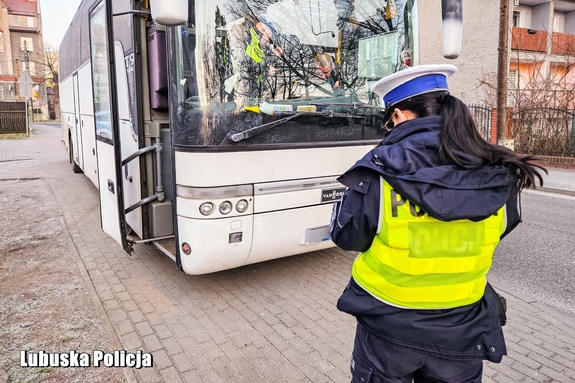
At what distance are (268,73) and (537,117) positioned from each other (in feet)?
45.9

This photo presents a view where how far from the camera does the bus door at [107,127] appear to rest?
3.99 meters

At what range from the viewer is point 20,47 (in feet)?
215

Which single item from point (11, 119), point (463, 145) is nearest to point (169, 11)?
point (463, 145)

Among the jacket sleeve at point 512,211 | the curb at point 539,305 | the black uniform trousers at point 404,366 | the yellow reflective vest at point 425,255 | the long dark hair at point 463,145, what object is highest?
the long dark hair at point 463,145

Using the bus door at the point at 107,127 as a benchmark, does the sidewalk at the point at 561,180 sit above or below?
below

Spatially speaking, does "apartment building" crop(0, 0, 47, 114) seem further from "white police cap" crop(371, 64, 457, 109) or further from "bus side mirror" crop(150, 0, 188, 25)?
"white police cap" crop(371, 64, 457, 109)

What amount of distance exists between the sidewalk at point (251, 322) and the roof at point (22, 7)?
76.3m

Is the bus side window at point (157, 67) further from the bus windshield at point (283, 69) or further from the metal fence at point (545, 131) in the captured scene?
the metal fence at point (545, 131)

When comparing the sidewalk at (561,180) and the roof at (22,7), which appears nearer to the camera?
the sidewalk at (561,180)

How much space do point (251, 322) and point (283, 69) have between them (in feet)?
7.37

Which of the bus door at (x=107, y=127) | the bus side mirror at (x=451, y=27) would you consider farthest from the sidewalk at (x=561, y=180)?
the bus door at (x=107, y=127)

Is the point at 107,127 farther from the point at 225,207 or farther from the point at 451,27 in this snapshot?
the point at 451,27

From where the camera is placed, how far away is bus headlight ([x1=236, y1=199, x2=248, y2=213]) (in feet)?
12.7

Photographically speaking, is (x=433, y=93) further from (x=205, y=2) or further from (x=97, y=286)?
(x=97, y=286)
